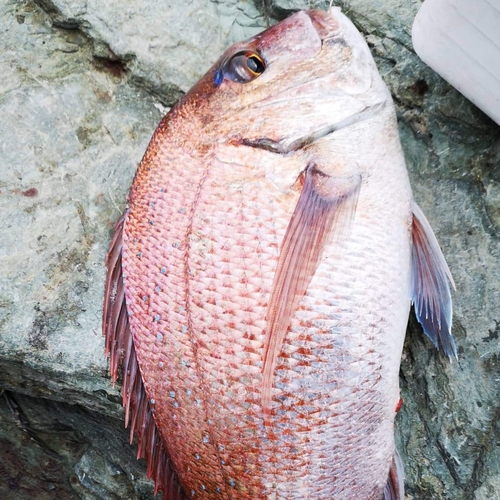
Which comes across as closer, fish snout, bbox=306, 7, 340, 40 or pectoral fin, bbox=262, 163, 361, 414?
pectoral fin, bbox=262, 163, 361, 414

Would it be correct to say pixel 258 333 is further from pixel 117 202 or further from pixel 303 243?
pixel 117 202

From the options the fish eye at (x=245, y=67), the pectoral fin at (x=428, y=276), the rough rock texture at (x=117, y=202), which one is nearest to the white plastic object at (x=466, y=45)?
the rough rock texture at (x=117, y=202)

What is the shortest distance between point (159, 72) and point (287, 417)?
1.13 m

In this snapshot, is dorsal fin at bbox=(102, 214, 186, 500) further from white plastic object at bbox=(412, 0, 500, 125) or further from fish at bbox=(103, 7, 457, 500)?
white plastic object at bbox=(412, 0, 500, 125)

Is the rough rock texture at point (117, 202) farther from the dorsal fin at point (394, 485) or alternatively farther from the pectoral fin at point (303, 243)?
the pectoral fin at point (303, 243)

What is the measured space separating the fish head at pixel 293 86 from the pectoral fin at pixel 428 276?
32 centimetres

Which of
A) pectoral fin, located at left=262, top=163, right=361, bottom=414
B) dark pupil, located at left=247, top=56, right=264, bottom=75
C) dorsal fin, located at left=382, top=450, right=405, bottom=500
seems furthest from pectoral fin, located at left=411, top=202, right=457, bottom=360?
dark pupil, located at left=247, top=56, right=264, bottom=75

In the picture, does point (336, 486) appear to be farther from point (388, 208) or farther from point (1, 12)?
point (1, 12)

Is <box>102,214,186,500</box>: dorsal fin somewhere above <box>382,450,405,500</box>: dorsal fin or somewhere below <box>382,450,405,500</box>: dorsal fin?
above

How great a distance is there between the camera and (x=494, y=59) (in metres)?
1.31

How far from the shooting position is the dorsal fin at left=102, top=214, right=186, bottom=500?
4.93ft

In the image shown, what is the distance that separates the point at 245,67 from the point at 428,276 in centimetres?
66

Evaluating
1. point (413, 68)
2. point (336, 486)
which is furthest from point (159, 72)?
point (336, 486)

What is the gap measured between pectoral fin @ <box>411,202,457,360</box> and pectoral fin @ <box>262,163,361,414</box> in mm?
241
